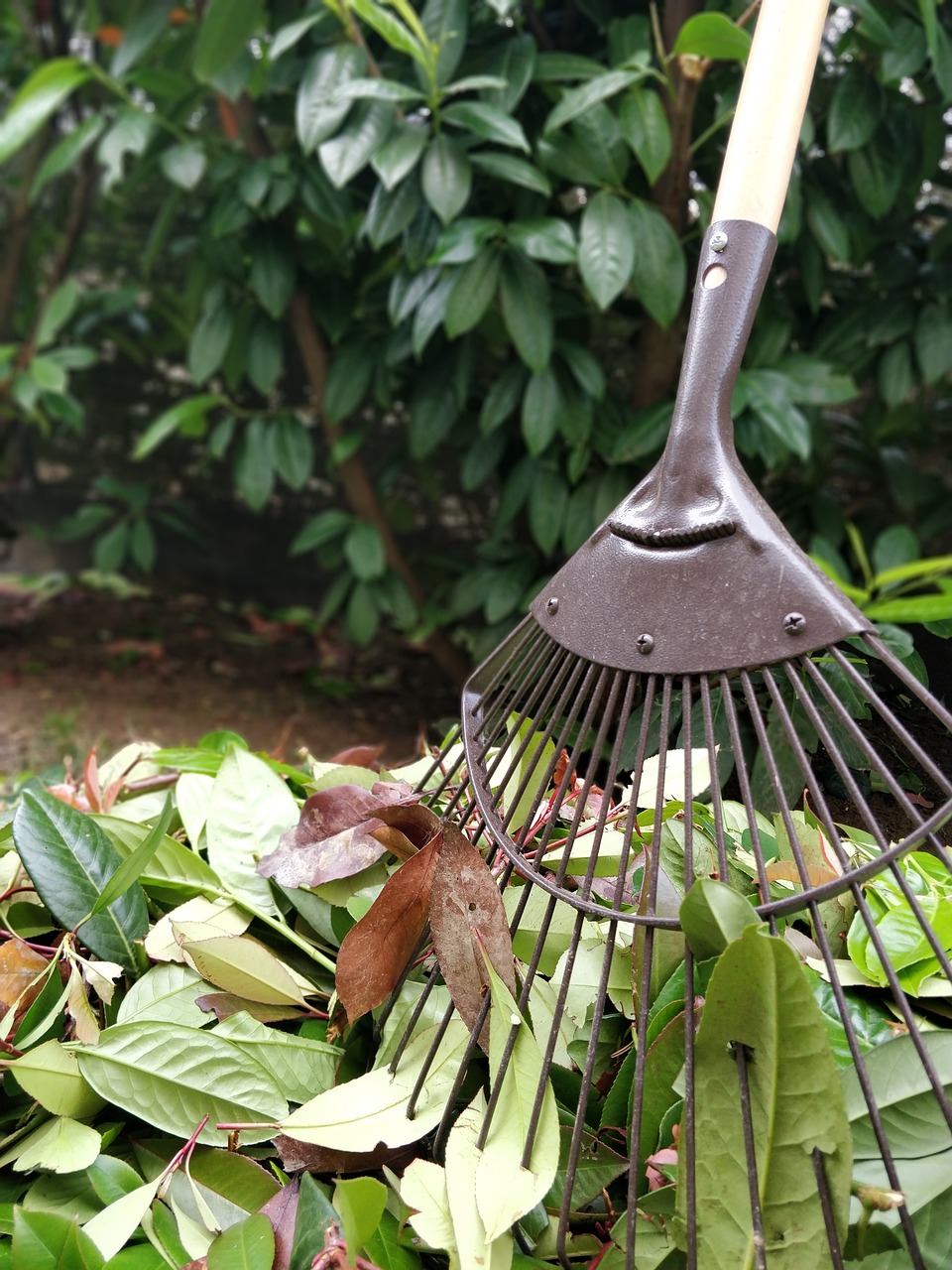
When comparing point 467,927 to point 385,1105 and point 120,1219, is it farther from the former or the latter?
point 120,1219

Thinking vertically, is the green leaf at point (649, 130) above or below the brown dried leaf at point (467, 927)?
above

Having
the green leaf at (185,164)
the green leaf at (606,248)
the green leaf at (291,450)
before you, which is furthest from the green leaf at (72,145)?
the green leaf at (606,248)

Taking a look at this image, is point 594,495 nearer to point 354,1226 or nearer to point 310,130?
point 310,130

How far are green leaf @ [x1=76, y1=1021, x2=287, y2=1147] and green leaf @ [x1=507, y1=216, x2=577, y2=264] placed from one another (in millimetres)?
967

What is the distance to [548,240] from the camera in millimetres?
1187

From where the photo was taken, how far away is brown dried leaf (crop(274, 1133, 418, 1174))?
45 centimetres

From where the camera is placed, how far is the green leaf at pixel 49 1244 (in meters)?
0.41

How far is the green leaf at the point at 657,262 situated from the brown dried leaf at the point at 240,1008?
36.5 inches

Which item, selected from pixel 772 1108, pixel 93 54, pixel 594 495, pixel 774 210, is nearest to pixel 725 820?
pixel 772 1108

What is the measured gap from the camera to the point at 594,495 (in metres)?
1.45

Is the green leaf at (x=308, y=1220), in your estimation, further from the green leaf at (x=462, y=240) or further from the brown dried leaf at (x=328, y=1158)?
the green leaf at (x=462, y=240)

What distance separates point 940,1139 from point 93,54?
2.51 metres

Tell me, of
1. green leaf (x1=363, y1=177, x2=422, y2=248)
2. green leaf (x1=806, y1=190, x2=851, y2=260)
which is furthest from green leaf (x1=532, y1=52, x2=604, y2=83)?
green leaf (x1=806, y1=190, x2=851, y2=260)

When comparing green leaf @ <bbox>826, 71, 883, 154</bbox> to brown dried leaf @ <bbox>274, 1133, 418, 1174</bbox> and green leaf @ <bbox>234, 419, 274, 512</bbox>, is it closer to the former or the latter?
green leaf @ <bbox>234, 419, 274, 512</bbox>
